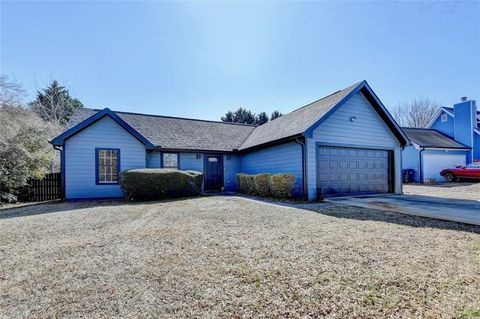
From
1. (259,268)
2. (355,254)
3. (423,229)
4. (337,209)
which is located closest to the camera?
(259,268)

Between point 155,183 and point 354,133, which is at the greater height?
point 354,133

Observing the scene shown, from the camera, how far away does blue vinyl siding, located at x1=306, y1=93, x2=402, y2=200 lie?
35.2 feet

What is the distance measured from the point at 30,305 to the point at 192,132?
46.9 feet

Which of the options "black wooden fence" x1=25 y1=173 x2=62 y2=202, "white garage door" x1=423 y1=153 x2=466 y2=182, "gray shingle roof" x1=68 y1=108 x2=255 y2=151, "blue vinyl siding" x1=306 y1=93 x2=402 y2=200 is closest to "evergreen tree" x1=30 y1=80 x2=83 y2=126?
"gray shingle roof" x1=68 y1=108 x2=255 y2=151

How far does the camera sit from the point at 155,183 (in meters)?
11.1

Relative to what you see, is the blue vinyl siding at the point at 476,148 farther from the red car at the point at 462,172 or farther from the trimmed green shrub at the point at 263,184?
the trimmed green shrub at the point at 263,184

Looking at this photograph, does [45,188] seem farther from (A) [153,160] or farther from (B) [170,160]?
(B) [170,160]

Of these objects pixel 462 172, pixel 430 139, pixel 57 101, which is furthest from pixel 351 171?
pixel 57 101

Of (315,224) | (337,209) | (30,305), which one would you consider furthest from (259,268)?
(337,209)

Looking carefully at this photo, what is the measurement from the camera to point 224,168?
15.7 m

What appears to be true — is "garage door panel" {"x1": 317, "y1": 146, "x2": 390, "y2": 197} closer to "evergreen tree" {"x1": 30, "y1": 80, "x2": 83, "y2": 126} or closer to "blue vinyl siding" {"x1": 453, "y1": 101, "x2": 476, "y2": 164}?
"blue vinyl siding" {"x1": 453, "y1": 101, "x2": 476, "y2": 164}

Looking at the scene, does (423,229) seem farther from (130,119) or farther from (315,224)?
(130,119)

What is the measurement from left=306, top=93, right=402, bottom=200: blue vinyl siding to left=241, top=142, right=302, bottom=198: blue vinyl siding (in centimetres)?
58

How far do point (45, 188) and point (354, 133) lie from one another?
600 inches
